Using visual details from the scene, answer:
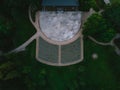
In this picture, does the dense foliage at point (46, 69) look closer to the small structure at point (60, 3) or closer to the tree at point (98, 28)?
the tree at point (98, 28)

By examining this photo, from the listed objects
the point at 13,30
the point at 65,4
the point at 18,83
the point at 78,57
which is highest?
the point at 65,4

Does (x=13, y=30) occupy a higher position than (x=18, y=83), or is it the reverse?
(x=13, y=30)

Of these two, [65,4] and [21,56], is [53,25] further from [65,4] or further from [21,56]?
[21,56]

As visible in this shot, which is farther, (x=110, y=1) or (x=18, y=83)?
(x=110, y=1)

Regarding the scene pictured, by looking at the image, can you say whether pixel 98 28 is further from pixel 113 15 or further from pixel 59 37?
pixel 59 37

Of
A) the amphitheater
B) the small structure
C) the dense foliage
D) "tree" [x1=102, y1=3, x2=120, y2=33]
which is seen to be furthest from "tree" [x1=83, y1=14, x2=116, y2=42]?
the small structure

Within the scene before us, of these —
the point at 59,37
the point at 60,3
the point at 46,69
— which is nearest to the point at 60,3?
the point at 60,3

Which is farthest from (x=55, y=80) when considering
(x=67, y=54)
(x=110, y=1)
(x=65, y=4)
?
(x=110, y=1)
